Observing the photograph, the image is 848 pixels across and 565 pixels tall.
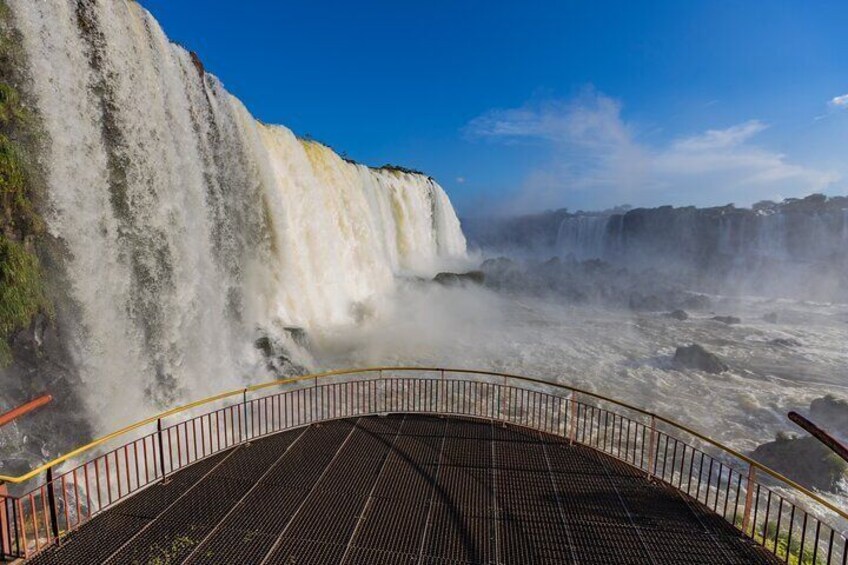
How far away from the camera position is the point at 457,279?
1585 inches

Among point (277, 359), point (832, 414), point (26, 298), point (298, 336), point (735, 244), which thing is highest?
point (26, 298)

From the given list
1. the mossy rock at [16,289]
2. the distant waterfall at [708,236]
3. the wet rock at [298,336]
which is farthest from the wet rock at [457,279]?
the distant waterfall at [708,236]

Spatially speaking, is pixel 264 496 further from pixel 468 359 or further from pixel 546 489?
pixel 468 359

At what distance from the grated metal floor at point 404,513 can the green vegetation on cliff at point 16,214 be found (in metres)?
7.82

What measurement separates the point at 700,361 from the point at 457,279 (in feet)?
68.3

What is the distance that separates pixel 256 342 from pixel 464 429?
11.8 metres

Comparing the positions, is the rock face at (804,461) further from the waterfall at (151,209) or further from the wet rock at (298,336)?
the waterfall at (151,209)

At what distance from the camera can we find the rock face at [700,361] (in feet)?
75.5

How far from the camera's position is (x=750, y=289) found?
5581 centimetres

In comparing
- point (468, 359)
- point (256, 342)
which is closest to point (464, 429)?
point (256, 342)

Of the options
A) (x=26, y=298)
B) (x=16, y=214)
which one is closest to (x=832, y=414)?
(x=26, y=298)

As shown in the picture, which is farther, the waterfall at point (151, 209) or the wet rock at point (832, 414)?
the wet rock at point (832, 414)


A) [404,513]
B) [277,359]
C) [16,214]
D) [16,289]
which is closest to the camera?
[404,513]

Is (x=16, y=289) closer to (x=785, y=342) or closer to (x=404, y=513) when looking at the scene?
(x=404, y=513)
